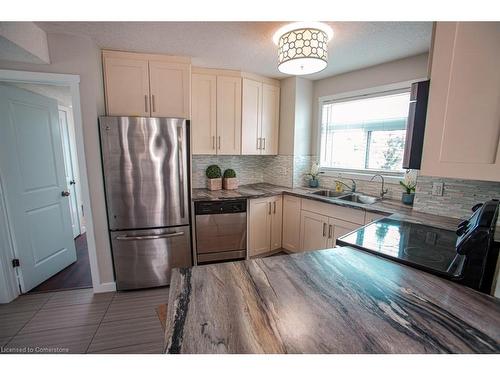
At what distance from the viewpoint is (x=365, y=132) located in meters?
2.77

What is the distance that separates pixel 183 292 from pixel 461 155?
1.63m

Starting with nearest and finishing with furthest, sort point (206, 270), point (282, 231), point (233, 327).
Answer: point (233, 327) < point (206, 270) < point (282, 231)

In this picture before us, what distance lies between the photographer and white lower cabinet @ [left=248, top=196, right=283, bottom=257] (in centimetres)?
274

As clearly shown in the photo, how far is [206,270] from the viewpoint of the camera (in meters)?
1.00

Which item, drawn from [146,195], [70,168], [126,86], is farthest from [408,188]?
[70,168]

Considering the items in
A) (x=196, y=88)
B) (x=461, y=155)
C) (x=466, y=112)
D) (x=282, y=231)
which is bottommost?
(x=282, y=231)

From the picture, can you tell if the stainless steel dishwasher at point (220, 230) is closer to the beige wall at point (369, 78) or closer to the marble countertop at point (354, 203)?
the marble countertop at point (354, 203)

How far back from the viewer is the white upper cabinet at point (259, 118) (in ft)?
9.40

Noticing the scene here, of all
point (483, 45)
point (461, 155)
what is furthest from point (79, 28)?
point (461, 155)

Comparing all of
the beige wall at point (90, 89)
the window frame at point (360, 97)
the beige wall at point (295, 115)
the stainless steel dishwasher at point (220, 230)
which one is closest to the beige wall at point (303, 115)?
the beige wall at point (295, 115)

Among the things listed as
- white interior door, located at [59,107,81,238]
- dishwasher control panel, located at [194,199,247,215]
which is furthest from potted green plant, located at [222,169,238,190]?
white interior door, located at [59,107,81,238]

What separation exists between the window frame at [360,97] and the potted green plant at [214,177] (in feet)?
4.72

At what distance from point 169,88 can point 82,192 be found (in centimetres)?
130
